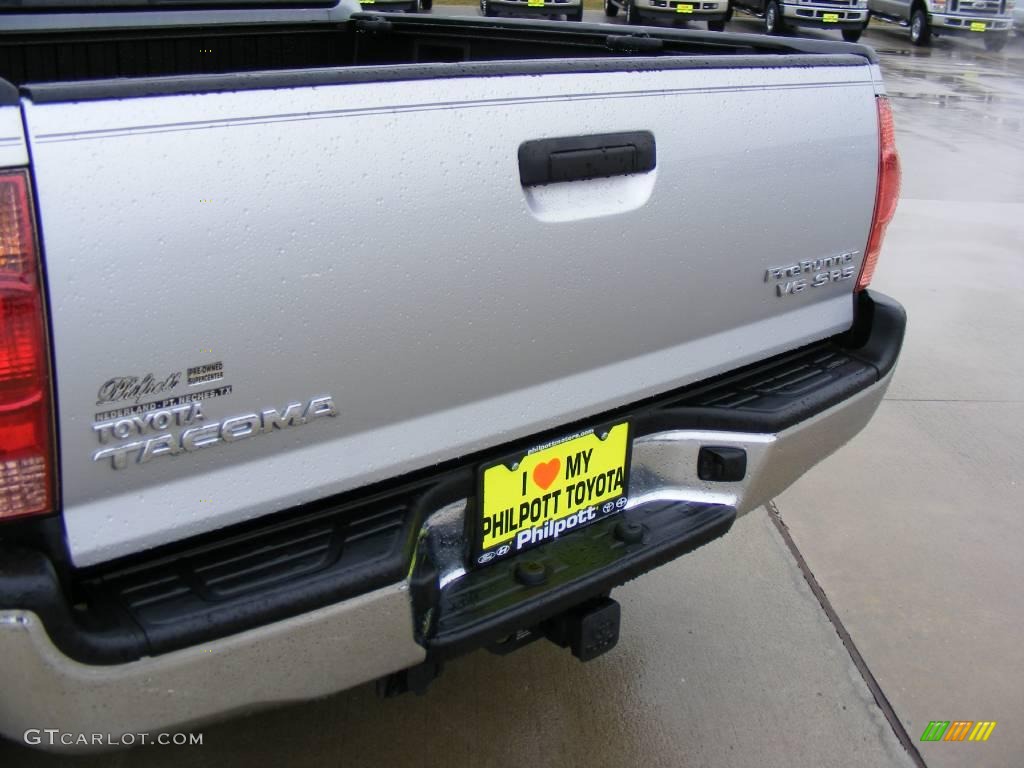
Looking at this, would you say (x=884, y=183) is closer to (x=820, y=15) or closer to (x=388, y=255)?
(x=388, y=255)

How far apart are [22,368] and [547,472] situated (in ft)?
3.46

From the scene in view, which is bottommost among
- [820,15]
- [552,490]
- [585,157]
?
[552,490]

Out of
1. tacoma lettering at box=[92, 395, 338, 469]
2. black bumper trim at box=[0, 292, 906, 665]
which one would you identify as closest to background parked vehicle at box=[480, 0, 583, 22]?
black bumper trim at box=[0, 292, 906, 665]

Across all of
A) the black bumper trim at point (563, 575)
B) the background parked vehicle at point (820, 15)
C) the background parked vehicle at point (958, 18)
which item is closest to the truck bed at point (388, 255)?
the black bumper trim at point (563, 575)

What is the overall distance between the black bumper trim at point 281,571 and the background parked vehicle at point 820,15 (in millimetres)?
Result: 16803

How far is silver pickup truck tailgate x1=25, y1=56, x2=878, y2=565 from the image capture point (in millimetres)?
1554

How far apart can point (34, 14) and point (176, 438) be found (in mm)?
2235

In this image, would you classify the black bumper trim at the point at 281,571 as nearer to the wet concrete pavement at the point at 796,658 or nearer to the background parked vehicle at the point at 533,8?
the wet concrete pavement at the point at 796,658

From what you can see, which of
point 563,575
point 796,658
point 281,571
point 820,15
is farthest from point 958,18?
point 281,571

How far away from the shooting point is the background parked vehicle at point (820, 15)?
17438 mm

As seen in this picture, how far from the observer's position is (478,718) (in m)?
2.75

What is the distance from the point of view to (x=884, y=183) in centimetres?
267

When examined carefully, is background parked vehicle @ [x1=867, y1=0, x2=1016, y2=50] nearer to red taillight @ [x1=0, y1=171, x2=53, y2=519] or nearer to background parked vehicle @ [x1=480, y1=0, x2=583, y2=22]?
background parked vehicle @ [x1=480, y1=0, x2=583, y2=22]

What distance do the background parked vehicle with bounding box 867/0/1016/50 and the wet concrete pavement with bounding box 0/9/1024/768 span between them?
53.0 ft
